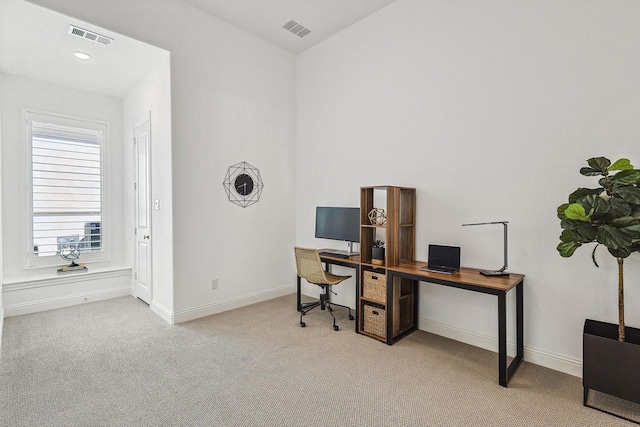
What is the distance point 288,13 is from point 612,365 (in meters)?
4.33

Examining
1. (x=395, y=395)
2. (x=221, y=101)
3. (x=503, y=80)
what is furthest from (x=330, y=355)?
(x=221, y=101)

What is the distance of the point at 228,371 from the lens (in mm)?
2500

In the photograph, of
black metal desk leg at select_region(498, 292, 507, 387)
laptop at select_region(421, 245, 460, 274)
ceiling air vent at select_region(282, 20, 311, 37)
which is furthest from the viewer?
ceiling air vent at select_region(282, 20, 311, 37)

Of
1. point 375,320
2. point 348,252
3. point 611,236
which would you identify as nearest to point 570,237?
point 611,236

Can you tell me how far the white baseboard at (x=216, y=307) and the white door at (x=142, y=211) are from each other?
54 cm

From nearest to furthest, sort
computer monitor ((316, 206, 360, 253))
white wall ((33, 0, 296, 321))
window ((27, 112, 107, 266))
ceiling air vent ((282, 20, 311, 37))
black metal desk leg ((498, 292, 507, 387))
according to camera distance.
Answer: black metal desk leg ((498, 292, 507, 387)) < white wall ((33, 0, 296, 321)) < computer monitor ((316, 206, 360, 253)) < ceiling air vent ((282, 20, 311, 37)) < window ((27, 112, 107, 266))

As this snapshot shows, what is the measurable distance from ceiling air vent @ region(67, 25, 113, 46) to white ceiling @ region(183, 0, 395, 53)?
0.97 m

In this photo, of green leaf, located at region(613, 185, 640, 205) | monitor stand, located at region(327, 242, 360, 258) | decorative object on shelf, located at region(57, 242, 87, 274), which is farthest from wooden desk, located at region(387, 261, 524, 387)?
decorative object on shelf, located at region(57, 242, 87, 274)

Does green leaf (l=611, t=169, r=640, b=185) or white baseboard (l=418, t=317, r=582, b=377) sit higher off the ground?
green leaf (l=611, t=169, r=640, b=185)

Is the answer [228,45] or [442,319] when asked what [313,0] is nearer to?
[228,45]

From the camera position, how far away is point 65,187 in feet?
14.5

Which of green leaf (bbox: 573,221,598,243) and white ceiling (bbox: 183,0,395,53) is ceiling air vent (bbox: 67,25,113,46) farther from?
green leaf (bbox: 573,221,598,243)

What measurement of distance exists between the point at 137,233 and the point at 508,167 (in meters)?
4.67

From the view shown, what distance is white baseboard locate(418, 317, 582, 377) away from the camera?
2.44m
